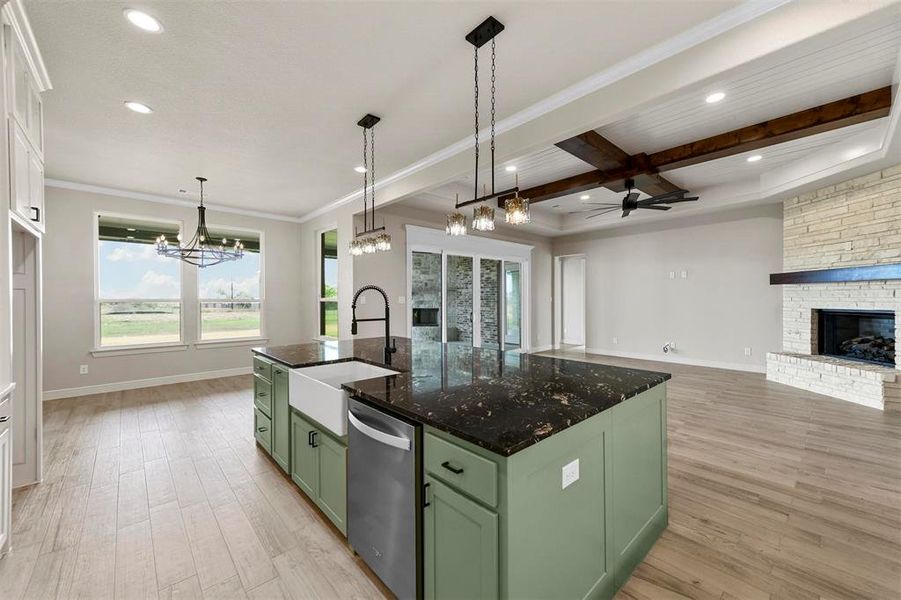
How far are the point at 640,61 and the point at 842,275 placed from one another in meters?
4.30

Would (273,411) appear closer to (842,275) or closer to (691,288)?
(842,275)

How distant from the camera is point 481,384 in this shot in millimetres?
1857

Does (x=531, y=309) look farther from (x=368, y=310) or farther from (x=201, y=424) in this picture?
(x=201, y=424)

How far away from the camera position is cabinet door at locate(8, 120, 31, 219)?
1.91 m

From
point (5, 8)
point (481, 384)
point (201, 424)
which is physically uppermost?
point (5, 8)

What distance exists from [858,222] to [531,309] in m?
4.98

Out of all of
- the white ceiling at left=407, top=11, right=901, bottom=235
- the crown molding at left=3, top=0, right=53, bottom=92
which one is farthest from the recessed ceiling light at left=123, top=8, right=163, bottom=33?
the white ceiling at left=407, top=11, right=901, bottom=235

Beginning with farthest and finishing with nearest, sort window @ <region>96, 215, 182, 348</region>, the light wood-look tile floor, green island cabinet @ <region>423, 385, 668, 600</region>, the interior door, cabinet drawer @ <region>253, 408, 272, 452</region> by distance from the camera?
window @ <region>96, 215, 182, 348</region> < cabinet drawer @ <region>253, 408, 272, 452</region> < the interior door < the light wood-look tile floor < green island cabinet @ <region>423, 385, 668, 600</region>

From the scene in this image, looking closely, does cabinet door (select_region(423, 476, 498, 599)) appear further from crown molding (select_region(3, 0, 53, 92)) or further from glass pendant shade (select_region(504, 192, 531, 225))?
crown molding (select_region(3, 0, 53, 92))

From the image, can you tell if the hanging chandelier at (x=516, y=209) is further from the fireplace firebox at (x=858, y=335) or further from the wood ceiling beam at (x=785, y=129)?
the fireplace firebox at (x=858, y=335)

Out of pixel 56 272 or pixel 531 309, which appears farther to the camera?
pixel 531 309

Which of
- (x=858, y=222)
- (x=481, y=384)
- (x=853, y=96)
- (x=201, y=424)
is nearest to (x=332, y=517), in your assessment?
(x=481, y=384)

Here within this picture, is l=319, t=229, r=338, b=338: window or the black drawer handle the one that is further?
l=319, t=229, r=338, b=338: window

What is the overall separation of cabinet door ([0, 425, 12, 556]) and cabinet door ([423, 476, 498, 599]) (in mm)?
2123
